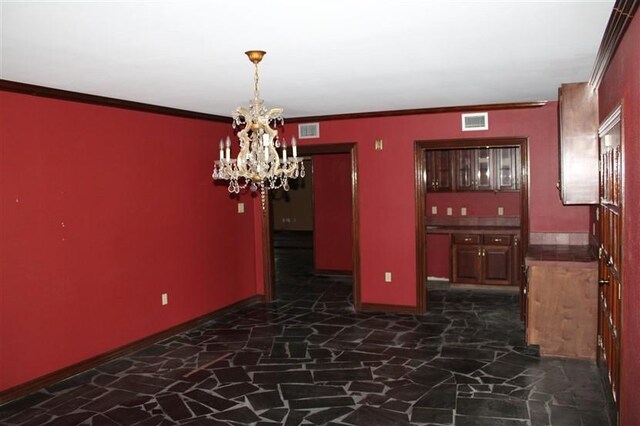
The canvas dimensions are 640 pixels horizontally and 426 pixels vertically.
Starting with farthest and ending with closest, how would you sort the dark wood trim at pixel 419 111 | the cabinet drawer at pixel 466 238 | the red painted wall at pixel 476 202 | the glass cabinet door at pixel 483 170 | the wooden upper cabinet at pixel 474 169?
1. the red painted wall at pixel 476 202
2. the glass cabinet door at pixel 483 170
3. the wooden upper cabinet at pixel 474 169
4. the cabinet drawer at pixel 466 238
5. the dark wood trim at pixel 419 111

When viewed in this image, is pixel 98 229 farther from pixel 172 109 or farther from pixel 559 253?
pixel 559 253

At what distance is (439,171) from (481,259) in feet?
5.00

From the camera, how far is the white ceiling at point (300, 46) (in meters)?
2.67

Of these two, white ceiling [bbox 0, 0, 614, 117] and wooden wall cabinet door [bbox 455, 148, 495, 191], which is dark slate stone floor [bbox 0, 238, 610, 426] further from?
white ceiling [bbox 0, 0, 614, 117]

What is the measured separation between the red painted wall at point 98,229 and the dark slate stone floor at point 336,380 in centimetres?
34

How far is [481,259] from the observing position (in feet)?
25.5

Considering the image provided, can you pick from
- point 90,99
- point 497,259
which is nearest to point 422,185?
point 497,259

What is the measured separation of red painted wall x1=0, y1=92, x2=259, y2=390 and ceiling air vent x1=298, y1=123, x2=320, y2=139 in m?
1.06

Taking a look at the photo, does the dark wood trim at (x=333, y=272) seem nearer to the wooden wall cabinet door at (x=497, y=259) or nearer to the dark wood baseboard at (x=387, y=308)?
the dark wood baseboard at (x=387, y=308)

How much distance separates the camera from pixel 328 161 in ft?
30.5

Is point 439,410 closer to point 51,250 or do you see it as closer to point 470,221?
point 51,250

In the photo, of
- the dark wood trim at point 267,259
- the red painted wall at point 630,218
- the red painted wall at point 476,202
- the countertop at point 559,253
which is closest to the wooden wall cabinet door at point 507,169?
the red painted wall at point 476,202

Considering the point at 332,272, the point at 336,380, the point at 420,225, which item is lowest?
the point at 336,380

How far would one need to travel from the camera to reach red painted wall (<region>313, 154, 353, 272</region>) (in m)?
9.16
